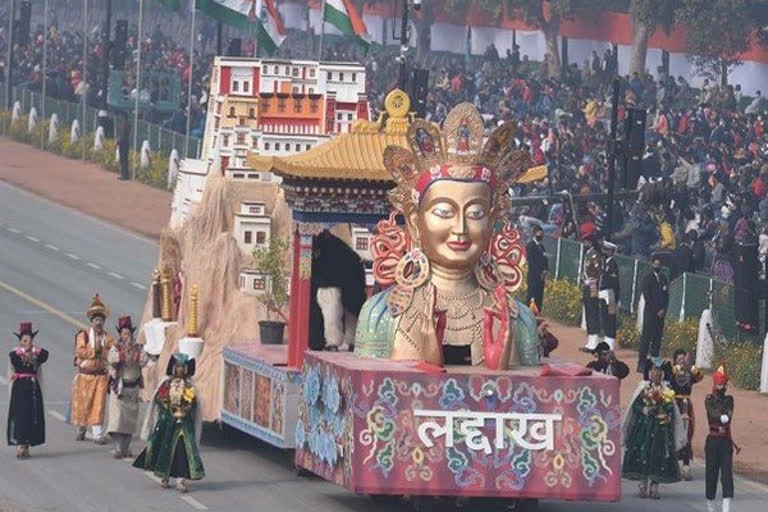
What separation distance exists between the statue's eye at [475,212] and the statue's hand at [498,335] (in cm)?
71

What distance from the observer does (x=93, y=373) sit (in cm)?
3084

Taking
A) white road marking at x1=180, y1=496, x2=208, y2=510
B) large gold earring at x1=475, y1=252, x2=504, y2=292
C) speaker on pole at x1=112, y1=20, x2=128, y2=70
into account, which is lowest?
white road marking at x1=180, y1=496, x2=208, y2=510

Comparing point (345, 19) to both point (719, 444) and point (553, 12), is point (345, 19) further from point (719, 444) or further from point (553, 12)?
point (719, 444)

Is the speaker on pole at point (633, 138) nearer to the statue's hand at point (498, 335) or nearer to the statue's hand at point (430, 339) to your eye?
the statue's hand at point (498, 335)

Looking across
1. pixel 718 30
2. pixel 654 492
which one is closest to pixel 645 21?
pixel 718 30

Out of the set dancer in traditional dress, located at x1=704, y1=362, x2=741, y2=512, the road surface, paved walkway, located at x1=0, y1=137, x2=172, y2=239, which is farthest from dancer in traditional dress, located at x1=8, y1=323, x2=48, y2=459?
paved walkway, located at x1=0, y1=137, x2=172, y2=239

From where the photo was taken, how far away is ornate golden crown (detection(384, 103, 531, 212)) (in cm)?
2728

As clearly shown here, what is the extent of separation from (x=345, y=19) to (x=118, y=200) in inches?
275

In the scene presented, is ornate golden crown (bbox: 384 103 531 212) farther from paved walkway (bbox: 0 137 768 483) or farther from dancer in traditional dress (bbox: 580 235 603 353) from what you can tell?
dancer in traditional dress (bbox: 580 235 603 353)

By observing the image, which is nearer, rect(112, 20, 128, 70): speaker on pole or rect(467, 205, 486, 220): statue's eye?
rect(467, 205, 486, 220): statue's eye

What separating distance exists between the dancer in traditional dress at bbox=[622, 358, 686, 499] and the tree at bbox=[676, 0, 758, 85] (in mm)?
42376

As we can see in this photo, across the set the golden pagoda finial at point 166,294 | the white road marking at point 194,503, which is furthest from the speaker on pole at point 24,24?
the white road marking at point 194,503

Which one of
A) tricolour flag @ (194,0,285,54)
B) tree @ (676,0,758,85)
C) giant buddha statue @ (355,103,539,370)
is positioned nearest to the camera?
giant buddha statue @ (355,103,539,370)

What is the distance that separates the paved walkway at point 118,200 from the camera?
36.0 m
